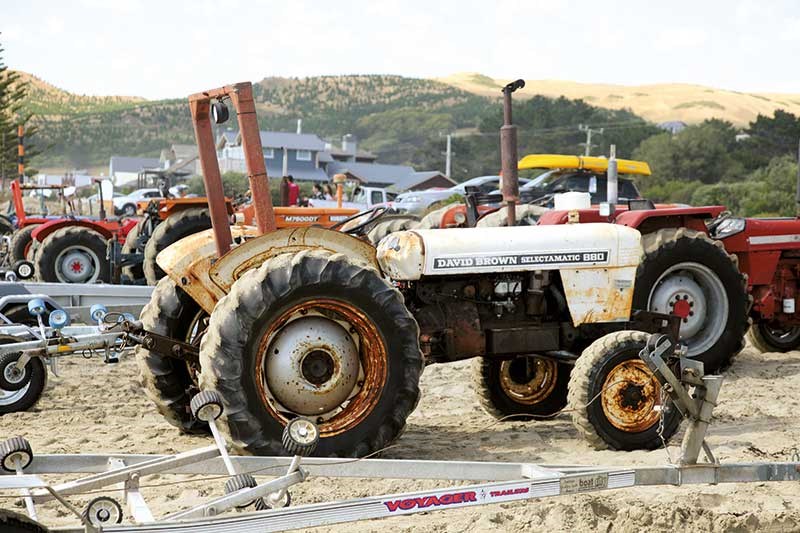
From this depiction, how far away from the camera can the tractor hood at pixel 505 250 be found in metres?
5.77

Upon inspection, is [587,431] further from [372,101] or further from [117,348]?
[372,101]

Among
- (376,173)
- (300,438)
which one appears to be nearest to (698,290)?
(300,438)

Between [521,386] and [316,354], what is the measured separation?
6.35 ft

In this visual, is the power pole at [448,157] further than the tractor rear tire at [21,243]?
Yes

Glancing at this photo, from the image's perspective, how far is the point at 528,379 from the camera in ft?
22.3

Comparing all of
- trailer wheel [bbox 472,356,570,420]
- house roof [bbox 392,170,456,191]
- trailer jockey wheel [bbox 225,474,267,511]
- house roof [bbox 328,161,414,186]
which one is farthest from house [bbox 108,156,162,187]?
trailer jockey wheel [bbox 225,474,267,511]

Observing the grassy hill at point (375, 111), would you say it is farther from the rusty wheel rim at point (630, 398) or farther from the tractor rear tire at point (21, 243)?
the rusty wheel rim at point (630, 398)

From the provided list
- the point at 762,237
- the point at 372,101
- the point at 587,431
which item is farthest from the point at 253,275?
the point at 372,101

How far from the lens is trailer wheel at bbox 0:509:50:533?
2793 mm

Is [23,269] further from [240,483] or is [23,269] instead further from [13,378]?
[240,483]

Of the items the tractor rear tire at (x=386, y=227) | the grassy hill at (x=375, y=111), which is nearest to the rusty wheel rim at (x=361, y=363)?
the tractor rear tire at (x=386, y=227)

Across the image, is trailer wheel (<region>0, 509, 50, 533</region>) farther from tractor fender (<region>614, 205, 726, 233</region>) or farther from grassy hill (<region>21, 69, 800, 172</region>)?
grassy hill (<region>21, 69, 800, 172</region>)

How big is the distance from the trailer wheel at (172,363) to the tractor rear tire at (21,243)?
9643 mm

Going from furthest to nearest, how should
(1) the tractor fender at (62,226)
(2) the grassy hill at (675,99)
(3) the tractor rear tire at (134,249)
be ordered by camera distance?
1. (2) the grassy hill at (675,99)
2. (1) the tractor fender at (62,226)
3. (3) the tractor rear tire at (134,249)
